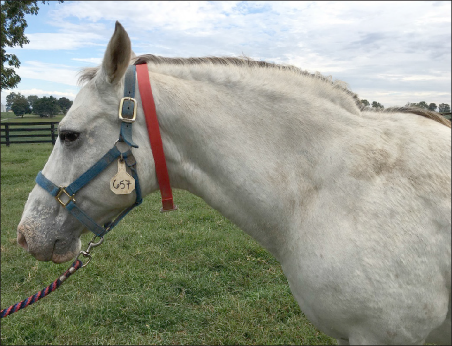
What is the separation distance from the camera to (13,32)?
10.8m

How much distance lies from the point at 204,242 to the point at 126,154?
11.4 feet

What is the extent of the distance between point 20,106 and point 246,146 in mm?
28081

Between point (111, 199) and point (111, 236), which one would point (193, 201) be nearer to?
point (111, 236)

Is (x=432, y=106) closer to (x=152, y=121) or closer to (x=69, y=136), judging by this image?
(x=152, y=121)

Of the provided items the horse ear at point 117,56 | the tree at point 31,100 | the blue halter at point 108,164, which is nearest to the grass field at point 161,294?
the blue halter at point 108,164

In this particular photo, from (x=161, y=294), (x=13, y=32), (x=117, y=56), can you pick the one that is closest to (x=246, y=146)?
(x=117, y=56)

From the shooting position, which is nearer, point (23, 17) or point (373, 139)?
point (373, 139)

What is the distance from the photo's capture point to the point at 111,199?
70.6 inches

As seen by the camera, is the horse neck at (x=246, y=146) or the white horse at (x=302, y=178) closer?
the white horse at (x=302, y=178)

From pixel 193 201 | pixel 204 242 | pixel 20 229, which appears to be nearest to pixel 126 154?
pixel 20 229

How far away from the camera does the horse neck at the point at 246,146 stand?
1.71 m

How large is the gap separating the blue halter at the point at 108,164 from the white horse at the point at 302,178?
36mm

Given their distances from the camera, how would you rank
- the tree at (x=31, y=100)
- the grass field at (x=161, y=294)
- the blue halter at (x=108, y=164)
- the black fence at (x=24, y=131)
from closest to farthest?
1. the blue halter at (x=108, y=164)
2. the grass field at (x=161, y=294)
3. the black fence at (x=24, y=131)
4. the tree at (x=31, y=100)

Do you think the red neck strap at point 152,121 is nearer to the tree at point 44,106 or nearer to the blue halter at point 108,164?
the blue halter at point 108,164
